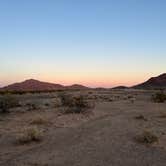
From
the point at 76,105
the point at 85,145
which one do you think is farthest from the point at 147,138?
the point at 76,105

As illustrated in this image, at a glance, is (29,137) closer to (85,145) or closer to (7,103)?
(85,145)

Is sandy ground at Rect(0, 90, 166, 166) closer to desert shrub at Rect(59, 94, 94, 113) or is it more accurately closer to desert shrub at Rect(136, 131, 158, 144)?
desert shrub at Rect(136, 131, 158, 144)

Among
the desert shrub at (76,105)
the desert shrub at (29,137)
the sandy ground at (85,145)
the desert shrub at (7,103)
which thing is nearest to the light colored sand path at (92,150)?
the sandy ground at (85,145)

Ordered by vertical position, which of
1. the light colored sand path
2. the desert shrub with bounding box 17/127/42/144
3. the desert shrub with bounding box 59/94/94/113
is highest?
the desert shrub with bounding box 59/94/94/113

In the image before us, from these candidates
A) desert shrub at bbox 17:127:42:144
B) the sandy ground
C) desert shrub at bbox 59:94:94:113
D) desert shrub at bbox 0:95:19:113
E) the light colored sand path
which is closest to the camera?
the light colored sand path

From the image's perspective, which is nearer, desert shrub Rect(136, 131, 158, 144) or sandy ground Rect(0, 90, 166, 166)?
sandy ground Rect(0, 90, 166, 166)

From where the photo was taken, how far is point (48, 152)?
14023 mm

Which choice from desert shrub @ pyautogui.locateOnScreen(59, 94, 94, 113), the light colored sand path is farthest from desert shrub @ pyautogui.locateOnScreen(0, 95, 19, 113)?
the light colored sand path

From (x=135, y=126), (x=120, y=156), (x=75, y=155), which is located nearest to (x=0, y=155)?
(x=75, y=155)

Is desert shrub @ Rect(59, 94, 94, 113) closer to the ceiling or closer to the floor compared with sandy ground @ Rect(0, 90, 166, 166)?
closer to the ceiling

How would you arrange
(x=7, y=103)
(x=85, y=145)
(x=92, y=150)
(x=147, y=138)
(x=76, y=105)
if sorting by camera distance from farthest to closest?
1. (x=7, y=103)
2. (x=76, y=105)
3. (x=147, y=138)
4. (x=85, y=145)
5. (x=92, y=150)

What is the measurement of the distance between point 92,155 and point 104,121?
8.78m

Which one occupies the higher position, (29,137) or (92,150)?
(29,137)

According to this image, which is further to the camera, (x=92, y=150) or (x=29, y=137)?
(x=29, y=137)
